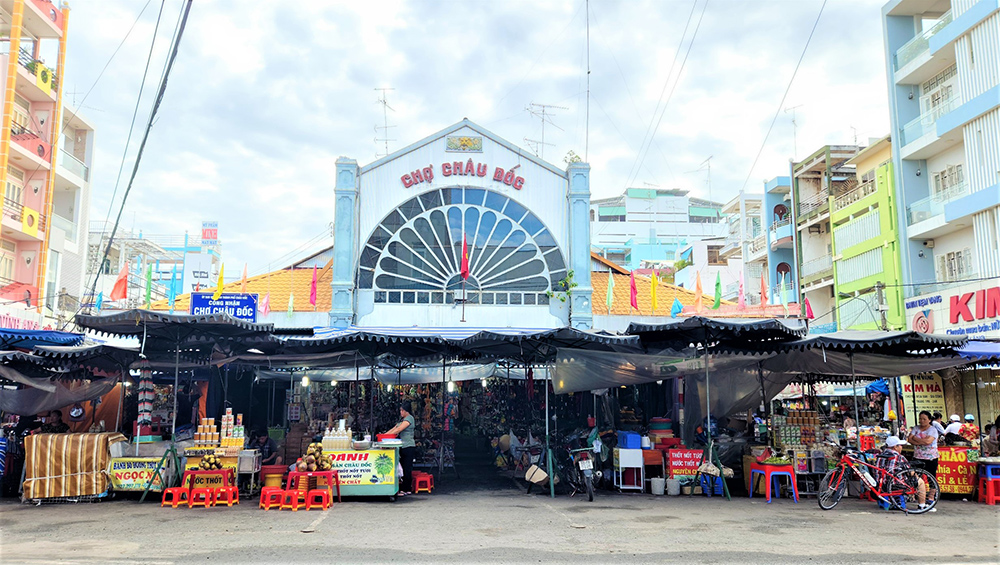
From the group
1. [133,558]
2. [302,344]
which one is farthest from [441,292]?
[133,558]

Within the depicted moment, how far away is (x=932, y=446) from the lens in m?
12.4

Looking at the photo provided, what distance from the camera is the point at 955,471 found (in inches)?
515

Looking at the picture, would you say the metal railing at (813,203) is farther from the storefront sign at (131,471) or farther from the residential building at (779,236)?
the storefront sign at (131,471)

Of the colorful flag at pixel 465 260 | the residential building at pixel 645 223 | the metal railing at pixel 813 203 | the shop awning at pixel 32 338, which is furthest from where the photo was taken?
the residential building at pixel 645 223

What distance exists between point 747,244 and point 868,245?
14.6 metres

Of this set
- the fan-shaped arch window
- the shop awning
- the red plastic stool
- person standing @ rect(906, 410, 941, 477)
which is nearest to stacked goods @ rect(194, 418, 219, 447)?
the shop awning

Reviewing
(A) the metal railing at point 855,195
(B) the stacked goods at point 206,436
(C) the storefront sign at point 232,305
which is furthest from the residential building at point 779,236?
(B) the stacked goods at point 206,436

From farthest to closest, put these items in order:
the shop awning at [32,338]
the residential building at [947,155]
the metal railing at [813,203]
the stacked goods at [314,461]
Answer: the metal railing at [813,203], the residential building at [947,155], the shop awning at [32,338], the stacked goods at [314,461]

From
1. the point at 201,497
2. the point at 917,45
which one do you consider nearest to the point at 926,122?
the point at 917,45

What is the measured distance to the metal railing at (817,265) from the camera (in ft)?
111

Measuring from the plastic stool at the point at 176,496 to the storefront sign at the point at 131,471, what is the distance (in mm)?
755

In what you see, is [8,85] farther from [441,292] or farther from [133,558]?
[133,558]

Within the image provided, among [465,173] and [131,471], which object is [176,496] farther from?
[465,173]

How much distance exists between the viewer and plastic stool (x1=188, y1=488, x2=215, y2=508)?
11492 mm
